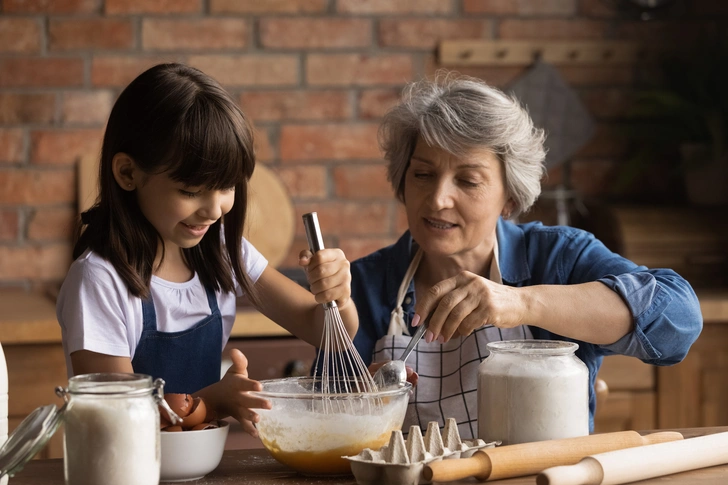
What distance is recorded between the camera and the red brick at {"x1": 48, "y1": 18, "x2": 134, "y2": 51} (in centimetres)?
259

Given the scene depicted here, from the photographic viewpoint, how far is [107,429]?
0.96 meters

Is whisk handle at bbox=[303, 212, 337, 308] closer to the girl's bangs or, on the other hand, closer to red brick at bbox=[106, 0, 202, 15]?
the girl's bangs

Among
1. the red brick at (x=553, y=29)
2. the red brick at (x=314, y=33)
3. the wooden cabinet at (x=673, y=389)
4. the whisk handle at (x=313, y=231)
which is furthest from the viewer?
the red brick at (x=553, y=29)

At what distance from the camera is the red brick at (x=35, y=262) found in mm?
2588

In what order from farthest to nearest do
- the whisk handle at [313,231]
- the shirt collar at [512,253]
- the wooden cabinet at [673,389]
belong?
the wooden cabinet at [673,389], the shirt collar at [512,253], the whisk handle at [313,231]

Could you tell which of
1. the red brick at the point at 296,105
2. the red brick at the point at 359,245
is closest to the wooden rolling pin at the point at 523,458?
the red brick at the point at 359,245

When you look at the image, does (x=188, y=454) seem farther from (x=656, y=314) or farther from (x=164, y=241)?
(x=656, y=314)

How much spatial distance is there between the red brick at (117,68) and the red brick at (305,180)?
0.49 meters

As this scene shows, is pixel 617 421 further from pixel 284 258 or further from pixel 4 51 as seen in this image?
pixel 4 51

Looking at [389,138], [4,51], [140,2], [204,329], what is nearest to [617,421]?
[389,138]

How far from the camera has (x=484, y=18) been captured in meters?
2.77

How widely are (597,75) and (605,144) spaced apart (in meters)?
0.21

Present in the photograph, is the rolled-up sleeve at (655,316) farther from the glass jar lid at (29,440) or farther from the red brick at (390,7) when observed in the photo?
the red brick at (390,7)

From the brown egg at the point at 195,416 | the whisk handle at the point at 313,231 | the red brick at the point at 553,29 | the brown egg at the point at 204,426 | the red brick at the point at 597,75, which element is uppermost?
the red brick at the point at 553,29
